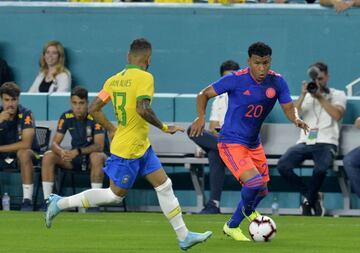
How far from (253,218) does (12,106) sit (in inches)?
235

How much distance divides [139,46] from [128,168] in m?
1.12

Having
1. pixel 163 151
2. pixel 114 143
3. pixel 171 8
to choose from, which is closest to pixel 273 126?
pixel 163 151

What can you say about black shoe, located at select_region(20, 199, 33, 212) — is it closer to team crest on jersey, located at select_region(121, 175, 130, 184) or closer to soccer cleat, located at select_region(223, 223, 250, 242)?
soccer cleat, located at select_region(223, 223, 250, 242)

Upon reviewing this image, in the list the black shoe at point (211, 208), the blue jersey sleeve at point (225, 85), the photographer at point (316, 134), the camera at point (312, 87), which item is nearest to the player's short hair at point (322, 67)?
the photographer at point (316, 134)

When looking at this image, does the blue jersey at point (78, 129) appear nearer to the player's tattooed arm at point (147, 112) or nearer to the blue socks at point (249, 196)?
the blue socks at point (249, 196)

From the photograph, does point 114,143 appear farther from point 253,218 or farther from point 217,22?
point 217,22

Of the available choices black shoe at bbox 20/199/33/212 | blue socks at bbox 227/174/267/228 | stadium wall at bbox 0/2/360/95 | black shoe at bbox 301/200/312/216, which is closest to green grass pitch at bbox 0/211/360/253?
blue socks at bbox 227/174/267/228

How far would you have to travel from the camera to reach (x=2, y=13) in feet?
70.9

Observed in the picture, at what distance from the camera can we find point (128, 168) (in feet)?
42.6

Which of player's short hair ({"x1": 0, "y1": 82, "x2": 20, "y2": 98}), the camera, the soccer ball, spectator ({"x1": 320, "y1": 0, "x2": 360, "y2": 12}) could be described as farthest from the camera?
spectator ({"x1": 320, "y1": 0, "x2": 360, "y2": 12})

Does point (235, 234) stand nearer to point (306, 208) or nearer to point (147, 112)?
point (147, 112)

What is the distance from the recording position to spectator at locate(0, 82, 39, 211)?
747 inches

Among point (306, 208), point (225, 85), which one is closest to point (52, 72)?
point (306, 208)

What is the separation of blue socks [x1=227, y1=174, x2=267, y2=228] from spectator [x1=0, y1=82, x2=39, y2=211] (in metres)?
5.62
